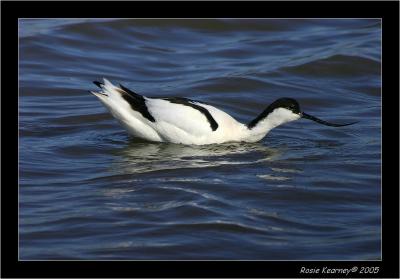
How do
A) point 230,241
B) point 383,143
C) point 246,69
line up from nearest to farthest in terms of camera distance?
point 230,241
point 383,143
point 246,69

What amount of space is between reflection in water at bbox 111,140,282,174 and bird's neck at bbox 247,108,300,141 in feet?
0.54

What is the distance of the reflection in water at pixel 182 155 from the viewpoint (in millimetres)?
10258

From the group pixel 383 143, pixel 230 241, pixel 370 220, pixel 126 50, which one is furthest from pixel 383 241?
pixel 126 50

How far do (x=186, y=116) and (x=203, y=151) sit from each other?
45 cm

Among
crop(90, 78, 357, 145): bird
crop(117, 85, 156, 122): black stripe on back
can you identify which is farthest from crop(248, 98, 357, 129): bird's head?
crop(117, 85, 156, 122): black stripe on back

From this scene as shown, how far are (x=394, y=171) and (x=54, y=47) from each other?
7756mm

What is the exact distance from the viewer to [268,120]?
11320 mm

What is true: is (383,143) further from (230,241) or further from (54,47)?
(54,47)

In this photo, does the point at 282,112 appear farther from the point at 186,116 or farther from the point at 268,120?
the point at 186,116

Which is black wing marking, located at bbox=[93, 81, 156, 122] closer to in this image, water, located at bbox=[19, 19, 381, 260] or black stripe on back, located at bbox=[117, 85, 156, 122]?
black stripe on back, located at bbox=[117, 85, 156, 122]

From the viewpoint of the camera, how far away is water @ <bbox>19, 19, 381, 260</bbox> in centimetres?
816

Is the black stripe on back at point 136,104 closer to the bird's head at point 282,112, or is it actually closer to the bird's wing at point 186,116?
the bird's wing at point 186,116

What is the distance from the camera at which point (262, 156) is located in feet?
35.6

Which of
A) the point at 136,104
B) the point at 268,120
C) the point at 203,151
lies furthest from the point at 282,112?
the point at 136,104
